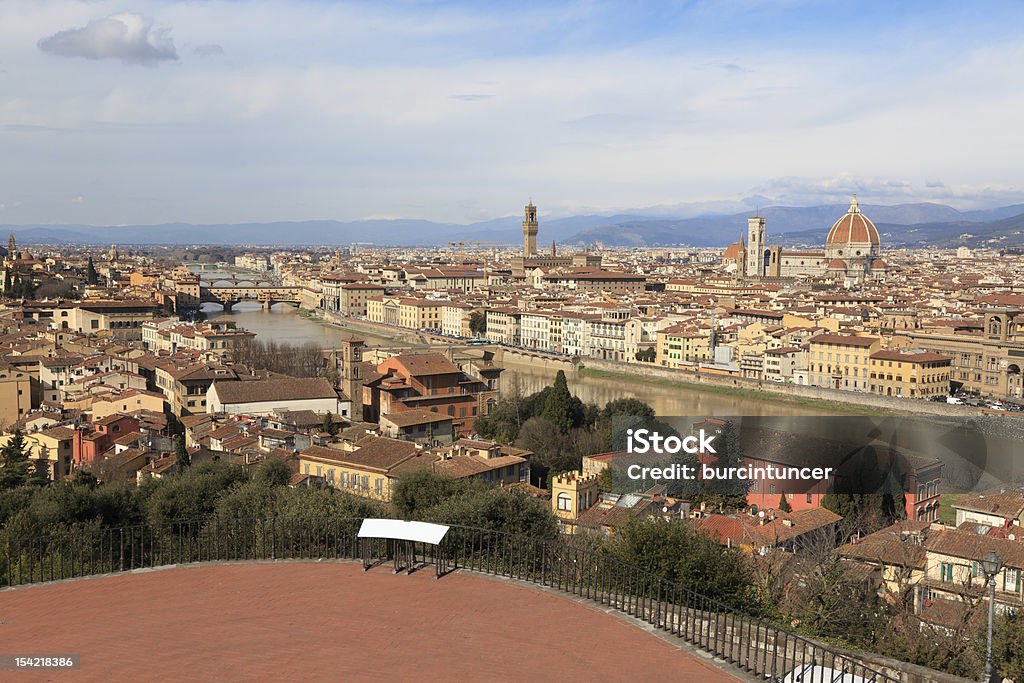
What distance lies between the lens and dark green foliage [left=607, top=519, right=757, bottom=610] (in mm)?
4625

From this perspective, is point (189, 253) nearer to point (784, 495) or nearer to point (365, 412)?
point (365, 412)

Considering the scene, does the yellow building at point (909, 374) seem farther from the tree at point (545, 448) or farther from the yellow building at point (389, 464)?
the yellow building at point (389, 464)

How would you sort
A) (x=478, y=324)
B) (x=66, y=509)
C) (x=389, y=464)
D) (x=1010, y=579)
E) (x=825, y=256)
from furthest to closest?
(x=825, y=256), (x=478, y=324), (x=389, y=464), (x=1010, y=579), (x=66, y=509)

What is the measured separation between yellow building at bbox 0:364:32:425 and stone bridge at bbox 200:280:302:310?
29.3 m

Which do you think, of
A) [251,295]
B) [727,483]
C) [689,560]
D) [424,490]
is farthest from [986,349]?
[251,295]

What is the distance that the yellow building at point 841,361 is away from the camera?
2144 centimetres

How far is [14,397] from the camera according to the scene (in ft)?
47.1

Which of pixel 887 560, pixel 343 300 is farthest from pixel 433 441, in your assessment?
pixel 343 300

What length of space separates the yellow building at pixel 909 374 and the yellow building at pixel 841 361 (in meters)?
0.26

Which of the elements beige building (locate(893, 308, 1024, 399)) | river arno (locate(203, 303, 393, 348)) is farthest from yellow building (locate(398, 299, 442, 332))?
beige building (locate(893, 308, 1024, 399))

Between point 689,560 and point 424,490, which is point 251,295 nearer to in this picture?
point 424,490

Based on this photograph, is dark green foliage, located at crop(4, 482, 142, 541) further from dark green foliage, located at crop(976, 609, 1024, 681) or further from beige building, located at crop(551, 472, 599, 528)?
dark green foliage, located at crop(976, 609, 1024, 681)

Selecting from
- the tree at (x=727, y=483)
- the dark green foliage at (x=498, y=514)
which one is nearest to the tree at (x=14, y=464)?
the dark green foliage at (x=498, y=514)

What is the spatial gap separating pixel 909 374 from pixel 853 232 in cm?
3750
